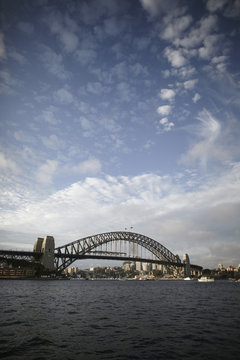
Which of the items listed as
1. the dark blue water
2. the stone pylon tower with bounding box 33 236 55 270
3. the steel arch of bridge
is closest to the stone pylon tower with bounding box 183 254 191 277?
the steel arch of bridge

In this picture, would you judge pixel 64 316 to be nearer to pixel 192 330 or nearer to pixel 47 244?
pixel 192 330

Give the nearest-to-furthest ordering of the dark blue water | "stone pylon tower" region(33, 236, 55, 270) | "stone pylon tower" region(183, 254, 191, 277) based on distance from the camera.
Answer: the dark blue water
"stone pylon tower" region(33, 236, 55, 270)
"stone pylon tower" region(183, 254, 191, 277)

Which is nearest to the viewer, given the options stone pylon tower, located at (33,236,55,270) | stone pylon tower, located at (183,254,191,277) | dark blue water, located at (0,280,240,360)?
dark blue water, located at (0,280,240,360)

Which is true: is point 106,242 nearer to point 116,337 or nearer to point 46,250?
point 46,250

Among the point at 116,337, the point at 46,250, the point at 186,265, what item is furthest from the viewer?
the point at 186,265

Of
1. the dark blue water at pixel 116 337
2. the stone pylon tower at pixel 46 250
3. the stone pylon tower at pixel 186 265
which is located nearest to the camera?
the dark blue water at pixel 116 337

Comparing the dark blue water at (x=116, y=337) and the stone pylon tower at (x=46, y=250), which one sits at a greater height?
the stone pylon tower at (x=46, y=250)

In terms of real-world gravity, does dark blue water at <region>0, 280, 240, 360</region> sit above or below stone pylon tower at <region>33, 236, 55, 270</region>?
below

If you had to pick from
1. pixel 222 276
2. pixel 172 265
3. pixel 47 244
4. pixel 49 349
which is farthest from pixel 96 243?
pixel 222 276

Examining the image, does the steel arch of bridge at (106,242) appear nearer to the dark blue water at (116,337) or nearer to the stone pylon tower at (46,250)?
the stone pylon tower at (46,250)

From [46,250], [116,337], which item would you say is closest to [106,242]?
[46,250]

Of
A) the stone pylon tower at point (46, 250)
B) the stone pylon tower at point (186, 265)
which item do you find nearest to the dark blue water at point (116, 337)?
the stone pylon tower at point (46, 250)

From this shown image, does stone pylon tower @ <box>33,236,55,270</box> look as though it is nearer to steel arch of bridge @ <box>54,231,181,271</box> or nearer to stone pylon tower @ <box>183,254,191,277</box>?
steel arch of bridge @ <box>54,231,181,271</box>
